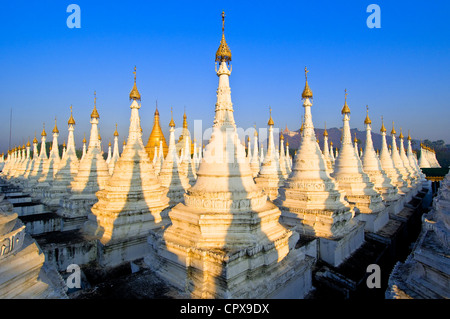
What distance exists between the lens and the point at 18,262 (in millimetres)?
4969

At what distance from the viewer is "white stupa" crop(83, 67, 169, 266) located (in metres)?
10.4

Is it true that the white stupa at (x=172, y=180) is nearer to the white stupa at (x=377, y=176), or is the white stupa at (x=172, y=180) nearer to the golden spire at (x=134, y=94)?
the golden spire at (x=134, y=94)

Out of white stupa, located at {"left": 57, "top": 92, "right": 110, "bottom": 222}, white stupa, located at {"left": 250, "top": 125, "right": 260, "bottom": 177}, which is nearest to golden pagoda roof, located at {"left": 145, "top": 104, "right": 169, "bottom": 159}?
white stupa, located at {"left": 250, "top": 125, "right": 260, "bottom": 177}

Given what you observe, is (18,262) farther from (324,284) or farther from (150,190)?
(324,284)

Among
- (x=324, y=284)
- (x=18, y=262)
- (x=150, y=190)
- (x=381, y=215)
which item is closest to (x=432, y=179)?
(x=381, y=215)

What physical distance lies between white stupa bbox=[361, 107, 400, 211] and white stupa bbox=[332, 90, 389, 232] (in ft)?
6.99

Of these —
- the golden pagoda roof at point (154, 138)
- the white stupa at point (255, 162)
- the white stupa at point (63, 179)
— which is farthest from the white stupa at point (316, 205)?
the golden pagoda roof at point (154, 138)

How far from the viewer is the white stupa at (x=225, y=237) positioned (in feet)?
21.7

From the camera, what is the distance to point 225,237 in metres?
→ 7.29

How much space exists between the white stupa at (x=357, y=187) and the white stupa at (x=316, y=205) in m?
2.53

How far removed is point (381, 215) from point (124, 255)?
1414 centimetres

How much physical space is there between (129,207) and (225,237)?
19.1ft

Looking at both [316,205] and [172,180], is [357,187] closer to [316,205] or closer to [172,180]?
[316,205]

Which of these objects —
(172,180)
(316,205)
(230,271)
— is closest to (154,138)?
(172,180)
